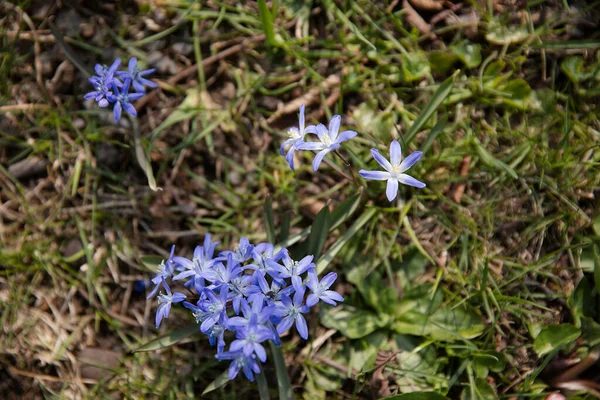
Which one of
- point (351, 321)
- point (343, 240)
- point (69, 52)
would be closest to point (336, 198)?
point (343, 240)

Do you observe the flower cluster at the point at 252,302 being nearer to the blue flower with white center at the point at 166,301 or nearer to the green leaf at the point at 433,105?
the blue flower with white center at the point at 166,301

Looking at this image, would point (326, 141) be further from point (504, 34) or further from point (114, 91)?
point (504, 34)

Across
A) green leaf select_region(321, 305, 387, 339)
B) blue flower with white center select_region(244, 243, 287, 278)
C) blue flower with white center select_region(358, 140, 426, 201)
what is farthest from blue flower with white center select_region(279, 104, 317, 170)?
green leaf select_region(321, 305, 387, 339)

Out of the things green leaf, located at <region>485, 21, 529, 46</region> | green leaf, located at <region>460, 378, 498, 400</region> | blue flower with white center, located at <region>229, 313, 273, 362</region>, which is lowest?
Answer: green leaf, located at <region>460, 378, 498, 400</region>

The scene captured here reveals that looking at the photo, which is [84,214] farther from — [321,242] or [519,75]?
[519,75]

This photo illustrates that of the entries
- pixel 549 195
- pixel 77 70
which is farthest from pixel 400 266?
pixel 77 70

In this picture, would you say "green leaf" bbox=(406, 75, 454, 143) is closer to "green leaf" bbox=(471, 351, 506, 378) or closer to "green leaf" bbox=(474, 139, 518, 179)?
"green leaf" bbox=(474, 139, 518, 179)

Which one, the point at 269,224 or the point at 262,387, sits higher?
the point at 269,224

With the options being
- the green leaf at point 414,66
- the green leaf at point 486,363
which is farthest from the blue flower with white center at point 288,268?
the green leaf at point 414,66
